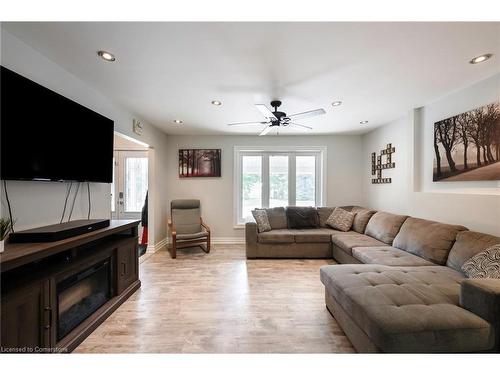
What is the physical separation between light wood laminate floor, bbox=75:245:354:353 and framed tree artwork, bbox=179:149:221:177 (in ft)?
6.86

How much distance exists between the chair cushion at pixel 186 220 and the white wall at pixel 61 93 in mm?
1610

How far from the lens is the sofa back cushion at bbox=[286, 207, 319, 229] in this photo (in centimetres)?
420

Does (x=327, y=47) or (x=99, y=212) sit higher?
(x=327, y=47)

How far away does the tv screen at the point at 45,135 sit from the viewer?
58.0 inches

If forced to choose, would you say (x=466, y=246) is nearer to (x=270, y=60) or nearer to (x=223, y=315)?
(x=223, y=315)

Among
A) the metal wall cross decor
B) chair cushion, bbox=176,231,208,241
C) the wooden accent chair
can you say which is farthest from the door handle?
the metal wall cross decor

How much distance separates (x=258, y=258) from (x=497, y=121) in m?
3.41

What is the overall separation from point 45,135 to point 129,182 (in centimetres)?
348

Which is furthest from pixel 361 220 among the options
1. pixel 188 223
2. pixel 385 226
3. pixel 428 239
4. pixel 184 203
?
pixel 184 203

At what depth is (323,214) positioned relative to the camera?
14.2ft

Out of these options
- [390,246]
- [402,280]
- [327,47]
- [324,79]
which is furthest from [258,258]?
[327,47]

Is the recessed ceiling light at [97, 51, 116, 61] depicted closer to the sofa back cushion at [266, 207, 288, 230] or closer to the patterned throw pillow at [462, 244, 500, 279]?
the sofa back cushion at [266, 207, 288, 230]

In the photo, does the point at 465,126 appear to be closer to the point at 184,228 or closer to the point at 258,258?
the point at 258,258
